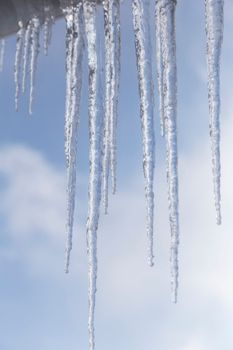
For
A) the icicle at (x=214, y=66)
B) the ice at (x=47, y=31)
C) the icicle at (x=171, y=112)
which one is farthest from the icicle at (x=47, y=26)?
the icicle at (x=214, y=66)

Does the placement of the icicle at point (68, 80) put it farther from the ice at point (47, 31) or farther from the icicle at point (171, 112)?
the icicle at point (171, 112)

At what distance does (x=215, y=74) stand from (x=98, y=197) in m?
0.80

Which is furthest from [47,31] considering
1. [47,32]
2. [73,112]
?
[73,112]

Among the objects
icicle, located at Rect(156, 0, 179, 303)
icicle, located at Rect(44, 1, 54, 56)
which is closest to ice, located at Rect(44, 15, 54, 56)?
icicle, located at Rect(44, 1, 54, 56)

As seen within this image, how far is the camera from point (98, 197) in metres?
3.67

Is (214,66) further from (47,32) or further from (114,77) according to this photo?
(47,32)

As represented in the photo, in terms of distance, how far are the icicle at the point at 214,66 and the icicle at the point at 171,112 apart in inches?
7.4

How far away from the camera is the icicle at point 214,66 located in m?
3.35

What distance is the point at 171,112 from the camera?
352cm

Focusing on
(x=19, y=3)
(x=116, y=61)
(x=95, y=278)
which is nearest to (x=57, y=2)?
(x=19, y=3)

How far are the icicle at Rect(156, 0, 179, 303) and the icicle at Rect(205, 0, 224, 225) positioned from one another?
19cm

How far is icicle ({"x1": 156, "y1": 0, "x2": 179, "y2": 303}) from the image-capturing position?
11.0 feet

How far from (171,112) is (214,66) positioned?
289 mm

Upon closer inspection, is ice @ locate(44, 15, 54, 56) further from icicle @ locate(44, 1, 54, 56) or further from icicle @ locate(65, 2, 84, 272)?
icicle @ locate(65, 2, 84, 272)
